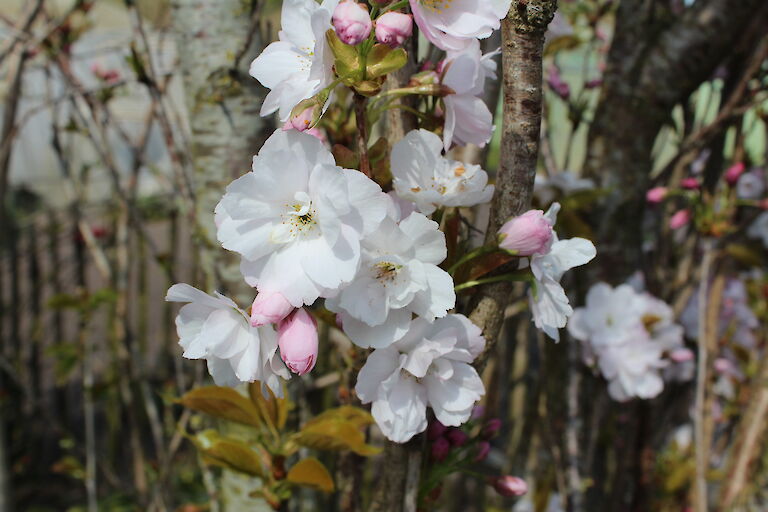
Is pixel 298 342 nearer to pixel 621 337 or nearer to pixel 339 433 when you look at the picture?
pixel 339 433

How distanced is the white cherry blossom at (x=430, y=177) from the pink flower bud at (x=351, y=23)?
13 centimetres

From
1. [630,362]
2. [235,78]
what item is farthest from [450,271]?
[630,362]

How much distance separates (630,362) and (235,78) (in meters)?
0.92

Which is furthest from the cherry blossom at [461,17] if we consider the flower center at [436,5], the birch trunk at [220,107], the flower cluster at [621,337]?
the flower cluster at [621,337]

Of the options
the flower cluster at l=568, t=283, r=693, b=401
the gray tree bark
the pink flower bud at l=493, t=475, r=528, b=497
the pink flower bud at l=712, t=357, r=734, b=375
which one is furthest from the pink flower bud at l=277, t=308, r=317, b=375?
the pink flower bud at l=712, t=357, r=734, b=375

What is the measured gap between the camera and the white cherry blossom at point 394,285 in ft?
1.75

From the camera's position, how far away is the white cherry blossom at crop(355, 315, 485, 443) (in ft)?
1.95

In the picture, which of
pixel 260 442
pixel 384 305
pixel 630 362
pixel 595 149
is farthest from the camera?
pixel 595 149

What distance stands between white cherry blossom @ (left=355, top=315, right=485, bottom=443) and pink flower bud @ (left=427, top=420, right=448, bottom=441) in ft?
0.31

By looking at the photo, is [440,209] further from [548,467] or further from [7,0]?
[7,0]

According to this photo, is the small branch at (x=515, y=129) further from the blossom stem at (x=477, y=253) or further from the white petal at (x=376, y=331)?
the white petal at (x=376, y=331)

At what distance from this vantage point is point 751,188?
5.88 ft

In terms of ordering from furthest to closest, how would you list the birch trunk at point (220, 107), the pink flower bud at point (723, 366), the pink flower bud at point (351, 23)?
the pink flower bud at point (723, 366)
the birch trunk at point (220, 107)
the pink flower bud at point (351, 23)

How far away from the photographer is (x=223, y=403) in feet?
2.63
